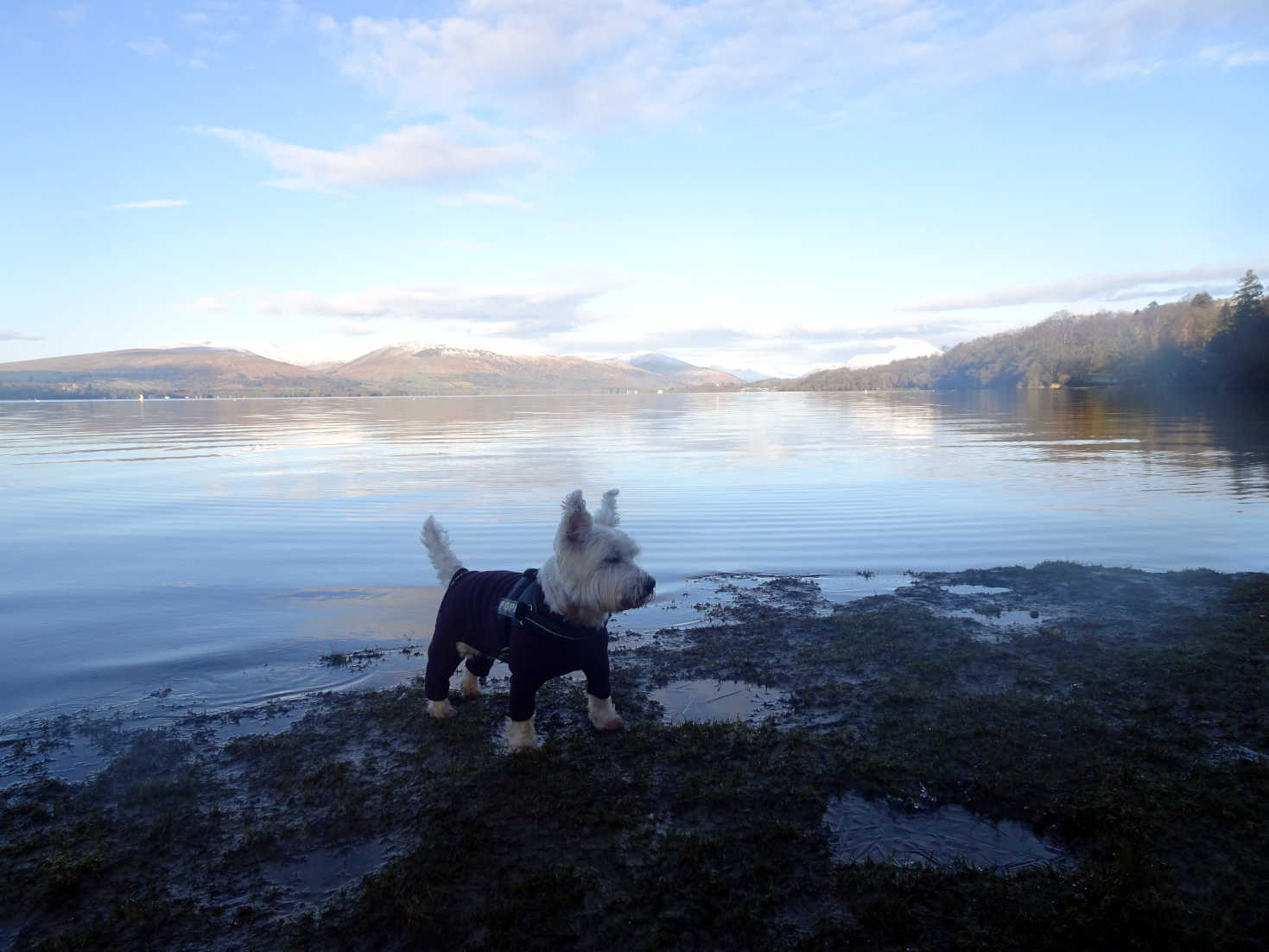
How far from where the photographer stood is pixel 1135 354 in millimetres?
99750

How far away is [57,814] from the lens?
14.0 feet

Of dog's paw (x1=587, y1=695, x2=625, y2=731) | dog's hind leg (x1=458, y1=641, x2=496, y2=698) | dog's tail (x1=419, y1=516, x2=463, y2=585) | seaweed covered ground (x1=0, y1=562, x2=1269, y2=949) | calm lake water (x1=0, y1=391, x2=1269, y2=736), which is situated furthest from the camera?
calm lake water (x1=0, y1=391, x2=1269, y2=736)

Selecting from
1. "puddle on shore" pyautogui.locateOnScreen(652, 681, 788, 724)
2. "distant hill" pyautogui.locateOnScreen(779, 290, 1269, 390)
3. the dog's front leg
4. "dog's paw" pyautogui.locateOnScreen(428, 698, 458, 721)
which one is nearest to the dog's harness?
the dog's front leg

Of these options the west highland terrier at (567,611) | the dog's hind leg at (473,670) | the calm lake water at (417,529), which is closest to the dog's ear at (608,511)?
the west highland terrier at (567,611)

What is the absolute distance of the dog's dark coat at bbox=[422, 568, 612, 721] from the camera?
4.97 meters

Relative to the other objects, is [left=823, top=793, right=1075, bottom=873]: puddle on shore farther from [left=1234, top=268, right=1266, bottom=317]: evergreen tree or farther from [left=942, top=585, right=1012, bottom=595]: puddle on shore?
[left=1234, top=268, right=1266, bottom=317]: evergreen tree

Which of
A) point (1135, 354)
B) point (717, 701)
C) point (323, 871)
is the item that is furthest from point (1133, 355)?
point (323, 871)

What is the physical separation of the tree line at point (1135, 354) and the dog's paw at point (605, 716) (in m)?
80.7

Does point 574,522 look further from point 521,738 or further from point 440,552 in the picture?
point 440,552

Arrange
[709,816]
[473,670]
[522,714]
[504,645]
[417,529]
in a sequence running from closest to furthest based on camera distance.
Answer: [709,816] → [522,714] → [504,645] → [473,670] → [417,529]

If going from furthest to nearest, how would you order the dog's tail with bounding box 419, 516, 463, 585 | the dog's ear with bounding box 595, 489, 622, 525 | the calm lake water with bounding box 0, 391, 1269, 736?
the calm lake water with bounding box 0, 391, 1269, 736
the dog's tail with bounding box 419, 516, 463, 585
the dog's ear with bounding box 595, 489, 622, 525

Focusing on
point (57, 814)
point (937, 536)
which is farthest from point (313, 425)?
point (57, 814)

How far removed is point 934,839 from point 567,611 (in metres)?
2.55

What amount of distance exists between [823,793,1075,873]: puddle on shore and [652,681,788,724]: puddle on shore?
1.36 m
